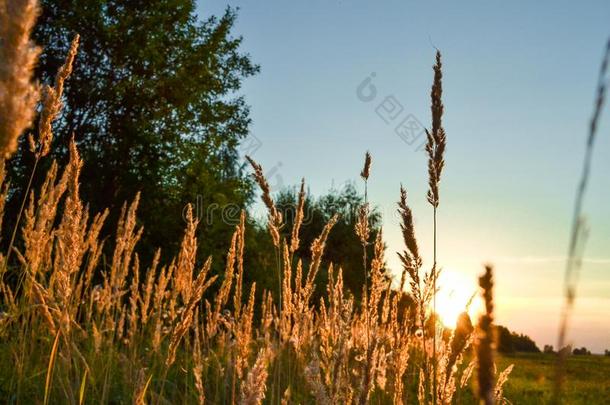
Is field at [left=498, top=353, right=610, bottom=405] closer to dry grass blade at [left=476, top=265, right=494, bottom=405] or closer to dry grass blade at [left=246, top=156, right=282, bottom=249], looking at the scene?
dry grass blade at [left=246, top=156, right=282, bottom=249]

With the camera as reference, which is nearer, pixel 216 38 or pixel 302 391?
pixel 302 391

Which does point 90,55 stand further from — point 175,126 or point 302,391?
point 302,391

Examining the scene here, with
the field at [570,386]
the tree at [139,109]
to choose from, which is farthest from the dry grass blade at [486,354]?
the tree at [139,109]

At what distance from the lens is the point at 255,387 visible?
1480 millimetres

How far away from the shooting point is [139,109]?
19.6m

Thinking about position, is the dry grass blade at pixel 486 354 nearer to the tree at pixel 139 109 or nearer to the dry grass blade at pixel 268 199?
the dry grass blade at pixel 268 199

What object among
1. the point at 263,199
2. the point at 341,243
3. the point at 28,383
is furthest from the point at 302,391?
the point at 341,243

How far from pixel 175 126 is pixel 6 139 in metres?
19.0

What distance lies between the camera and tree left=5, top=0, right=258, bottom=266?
18.1 meters

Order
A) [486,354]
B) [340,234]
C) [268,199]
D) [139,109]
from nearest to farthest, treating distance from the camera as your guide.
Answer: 1. [486,354]
2. [268,199]
3. [139,109]
4. [340,234]

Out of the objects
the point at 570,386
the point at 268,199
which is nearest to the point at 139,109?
the point at 570,386

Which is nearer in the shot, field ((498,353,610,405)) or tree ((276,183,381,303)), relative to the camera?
field ((498,353,610,405))

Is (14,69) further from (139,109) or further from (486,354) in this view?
(139,109)

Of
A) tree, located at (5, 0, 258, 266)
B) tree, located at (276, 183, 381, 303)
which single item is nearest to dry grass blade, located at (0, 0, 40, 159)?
tree, located at (5, 0, 258, 266)
